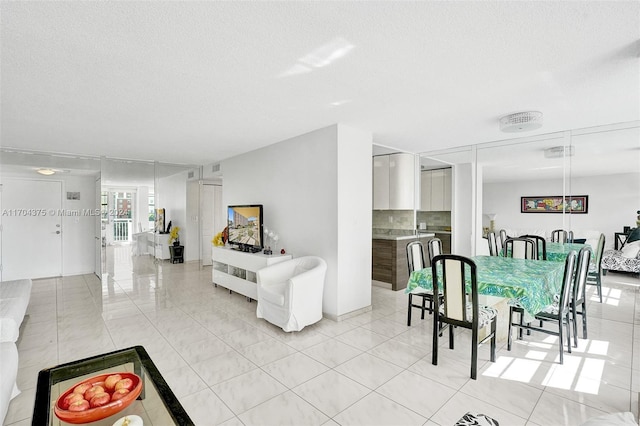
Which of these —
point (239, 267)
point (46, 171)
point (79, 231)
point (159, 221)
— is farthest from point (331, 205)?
point (79, 231)

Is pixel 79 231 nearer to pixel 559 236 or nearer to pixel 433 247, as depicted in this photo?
pixel 433 247

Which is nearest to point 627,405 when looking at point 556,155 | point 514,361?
point 514,361

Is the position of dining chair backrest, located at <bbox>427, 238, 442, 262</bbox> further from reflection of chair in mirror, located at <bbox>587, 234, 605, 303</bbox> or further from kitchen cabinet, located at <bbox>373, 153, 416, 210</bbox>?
reflection of chair in mirror, located at <bbox>587, 234, 605, 303</bbox>

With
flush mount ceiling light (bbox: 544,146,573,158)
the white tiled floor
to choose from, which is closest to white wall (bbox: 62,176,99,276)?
the white tiled floor

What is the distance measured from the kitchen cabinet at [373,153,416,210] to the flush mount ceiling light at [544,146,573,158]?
2.08 meters

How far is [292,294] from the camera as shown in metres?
3.39

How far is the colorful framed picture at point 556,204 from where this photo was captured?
4.35 m

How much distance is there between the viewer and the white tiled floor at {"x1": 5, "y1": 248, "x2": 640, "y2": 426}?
2.17 meters

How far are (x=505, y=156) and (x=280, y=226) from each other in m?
3.74

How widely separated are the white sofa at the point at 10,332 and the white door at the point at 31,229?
8.70ft

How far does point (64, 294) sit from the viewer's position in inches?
209

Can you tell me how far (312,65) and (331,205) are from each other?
76.7 inches

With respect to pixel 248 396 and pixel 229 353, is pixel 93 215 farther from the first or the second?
pixel 248 396

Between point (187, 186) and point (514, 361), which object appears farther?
point (187, 186)
